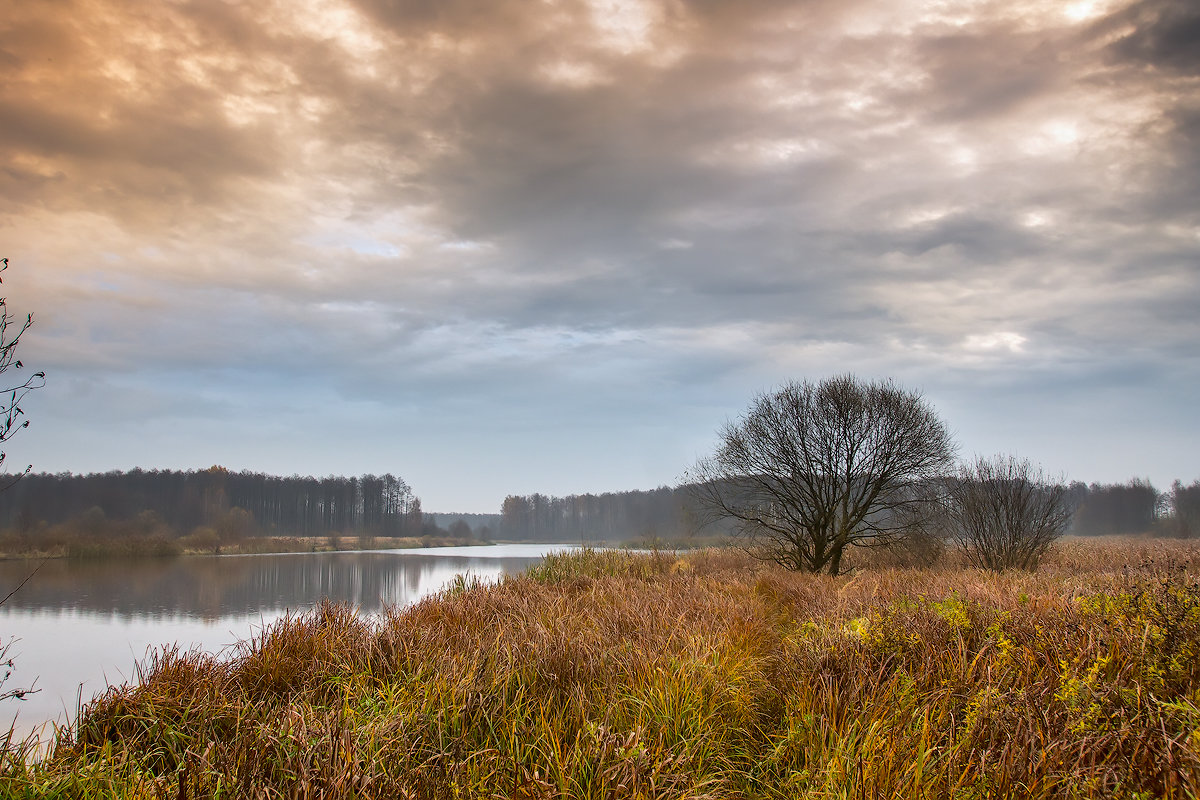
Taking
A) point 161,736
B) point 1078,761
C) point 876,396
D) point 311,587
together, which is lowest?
point 311,587

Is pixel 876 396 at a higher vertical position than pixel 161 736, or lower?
higher

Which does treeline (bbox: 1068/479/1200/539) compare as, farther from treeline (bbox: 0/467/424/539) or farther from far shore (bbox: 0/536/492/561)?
treeline (bbox: 0/467/424/539)

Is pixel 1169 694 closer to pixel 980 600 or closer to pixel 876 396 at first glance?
pixel 980 600

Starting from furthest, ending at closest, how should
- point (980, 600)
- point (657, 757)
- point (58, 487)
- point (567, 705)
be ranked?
point (58, 487) → point (980, 600) → point (567, 705) → point (657, 757)

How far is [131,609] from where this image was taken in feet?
63.1

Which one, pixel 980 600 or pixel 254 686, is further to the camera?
pixel 980 600

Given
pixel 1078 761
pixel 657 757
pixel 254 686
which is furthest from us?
pixel 254 686

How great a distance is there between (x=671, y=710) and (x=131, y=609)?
20542 mm

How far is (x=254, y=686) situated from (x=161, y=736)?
1.07 m

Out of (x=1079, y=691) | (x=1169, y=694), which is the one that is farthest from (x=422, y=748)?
(x=1169, y=694)

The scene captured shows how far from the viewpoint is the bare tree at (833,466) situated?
19.0 meters

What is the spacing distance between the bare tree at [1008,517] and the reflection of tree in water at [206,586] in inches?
501

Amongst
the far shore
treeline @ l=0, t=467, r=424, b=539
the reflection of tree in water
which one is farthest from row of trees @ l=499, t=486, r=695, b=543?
the reflection of tree in water

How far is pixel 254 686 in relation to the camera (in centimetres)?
598
